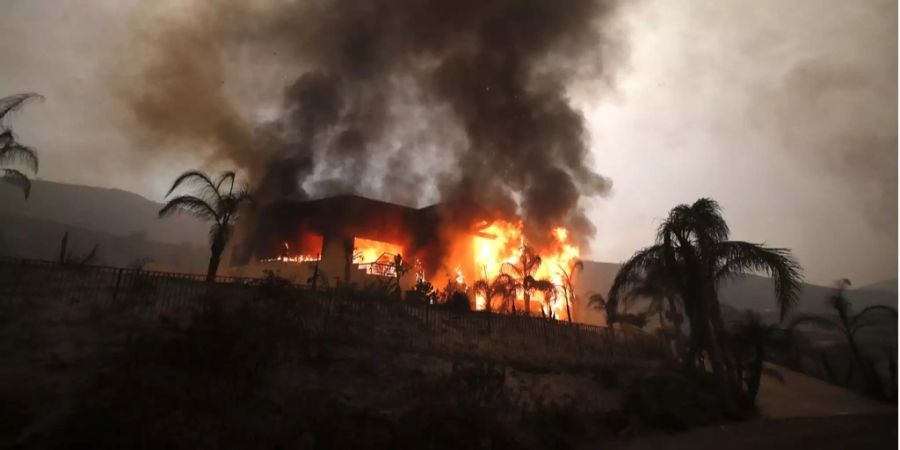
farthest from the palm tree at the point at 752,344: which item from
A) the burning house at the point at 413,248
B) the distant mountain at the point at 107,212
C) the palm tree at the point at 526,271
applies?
the distant mountain at the point at 107,212

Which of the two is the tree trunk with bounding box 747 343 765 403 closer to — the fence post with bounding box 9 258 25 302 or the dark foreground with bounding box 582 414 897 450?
the dark foreground with bounding box 582 414 897 450

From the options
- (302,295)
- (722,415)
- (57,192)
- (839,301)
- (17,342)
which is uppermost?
(57,192)

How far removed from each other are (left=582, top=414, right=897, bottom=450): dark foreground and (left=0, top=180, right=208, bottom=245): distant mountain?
122590 millimetres

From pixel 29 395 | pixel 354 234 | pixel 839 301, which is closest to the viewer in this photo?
pixel 29 395

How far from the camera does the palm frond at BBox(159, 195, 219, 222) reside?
663 inches

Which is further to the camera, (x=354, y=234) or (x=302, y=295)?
(x=354, y=234)

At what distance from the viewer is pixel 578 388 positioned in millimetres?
15117

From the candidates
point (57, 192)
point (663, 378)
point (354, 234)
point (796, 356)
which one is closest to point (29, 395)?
point (663, 378)

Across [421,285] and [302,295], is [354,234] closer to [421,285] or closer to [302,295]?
[421,285]

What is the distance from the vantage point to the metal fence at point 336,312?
11656 mm

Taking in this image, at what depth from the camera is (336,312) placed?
14.6 metres

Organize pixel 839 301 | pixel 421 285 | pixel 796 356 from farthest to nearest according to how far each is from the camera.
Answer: pixel 796 356
pixel 839 301
pixel 421 285

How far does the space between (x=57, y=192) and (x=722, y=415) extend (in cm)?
16359

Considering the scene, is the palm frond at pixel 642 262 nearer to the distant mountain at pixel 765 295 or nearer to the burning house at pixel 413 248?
the burning house at pixel 413 248
